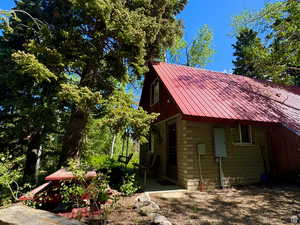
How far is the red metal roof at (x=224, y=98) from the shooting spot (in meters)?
6.28

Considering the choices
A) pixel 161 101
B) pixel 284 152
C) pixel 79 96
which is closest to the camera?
pixel 79 96

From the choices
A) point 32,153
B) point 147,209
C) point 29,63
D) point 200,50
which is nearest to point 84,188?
point 147,209

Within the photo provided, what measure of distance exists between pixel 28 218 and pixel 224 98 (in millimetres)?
7373

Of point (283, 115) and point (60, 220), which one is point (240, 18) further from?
point (60, 220)

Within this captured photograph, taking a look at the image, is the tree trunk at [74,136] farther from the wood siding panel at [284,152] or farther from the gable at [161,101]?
the wood siding panel at [284,152]

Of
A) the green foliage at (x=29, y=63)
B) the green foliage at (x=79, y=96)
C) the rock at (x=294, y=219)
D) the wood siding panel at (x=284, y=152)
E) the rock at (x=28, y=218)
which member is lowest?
the rock at (x=294, y=219)

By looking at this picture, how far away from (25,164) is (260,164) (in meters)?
10.9

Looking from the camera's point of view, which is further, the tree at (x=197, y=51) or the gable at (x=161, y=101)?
the tree at (x=197, y=51)

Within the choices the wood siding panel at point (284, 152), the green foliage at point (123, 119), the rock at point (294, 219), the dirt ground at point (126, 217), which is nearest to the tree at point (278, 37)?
Result: the wood siding panel at point (284, 152)

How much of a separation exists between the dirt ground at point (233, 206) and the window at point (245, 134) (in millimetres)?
1825

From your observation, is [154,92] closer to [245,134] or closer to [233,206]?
[245,134]

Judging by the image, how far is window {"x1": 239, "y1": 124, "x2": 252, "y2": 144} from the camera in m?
7.00

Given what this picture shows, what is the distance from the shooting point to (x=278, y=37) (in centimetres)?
891

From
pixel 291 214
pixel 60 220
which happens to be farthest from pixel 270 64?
pixel 60 220
